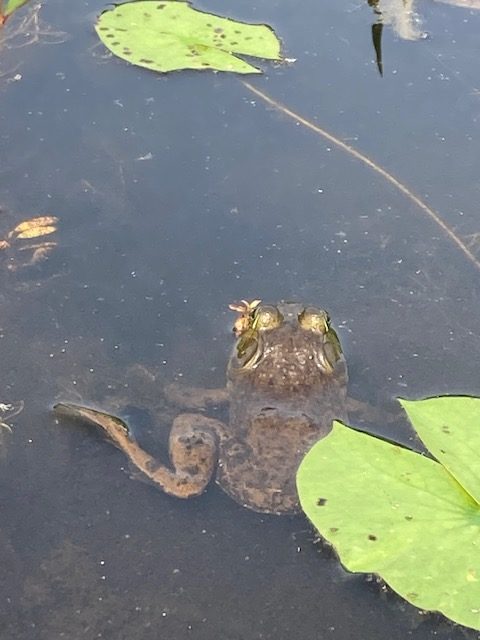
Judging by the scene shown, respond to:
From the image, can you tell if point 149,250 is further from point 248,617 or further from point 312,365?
point 248,617

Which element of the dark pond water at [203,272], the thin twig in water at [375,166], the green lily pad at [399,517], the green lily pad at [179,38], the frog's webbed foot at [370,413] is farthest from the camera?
the green lily pad at [179,38]

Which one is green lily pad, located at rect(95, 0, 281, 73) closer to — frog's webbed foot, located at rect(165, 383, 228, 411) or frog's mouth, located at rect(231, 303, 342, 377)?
frog's mouth, located at rect(231, 303, 342, 377)

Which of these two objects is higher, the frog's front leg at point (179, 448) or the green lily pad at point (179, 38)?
the green lily pad at point (179, 38)

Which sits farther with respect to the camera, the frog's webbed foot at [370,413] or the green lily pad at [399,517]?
the frog's webbed foot at [370,413]

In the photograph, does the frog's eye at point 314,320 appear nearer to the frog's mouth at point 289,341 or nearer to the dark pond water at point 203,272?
the frog's mouth at point 289,341

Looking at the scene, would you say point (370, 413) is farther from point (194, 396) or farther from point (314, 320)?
point (194, 396)

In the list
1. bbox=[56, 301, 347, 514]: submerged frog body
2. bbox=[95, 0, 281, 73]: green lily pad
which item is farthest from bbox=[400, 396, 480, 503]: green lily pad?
bbox=[95, 0, 281, 73]: green lily pad

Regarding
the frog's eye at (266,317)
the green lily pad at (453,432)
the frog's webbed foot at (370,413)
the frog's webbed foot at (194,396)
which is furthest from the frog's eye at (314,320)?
the green lily pad at (453,432)
